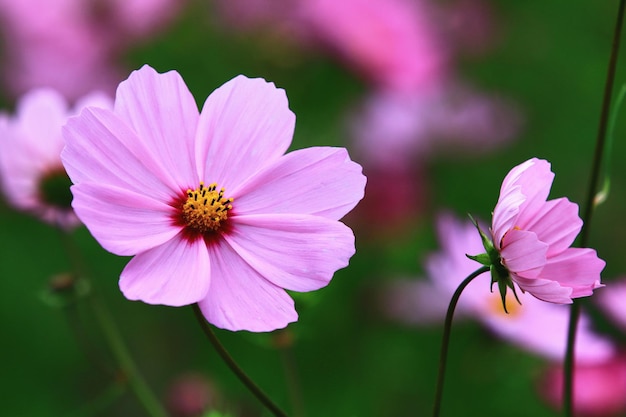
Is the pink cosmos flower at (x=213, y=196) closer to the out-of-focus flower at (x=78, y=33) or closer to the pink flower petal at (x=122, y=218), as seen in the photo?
the pink flower petal at (x=122, y=218)

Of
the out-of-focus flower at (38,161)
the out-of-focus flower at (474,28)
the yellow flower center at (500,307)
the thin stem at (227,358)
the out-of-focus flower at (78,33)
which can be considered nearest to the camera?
the thin stem at (227,358)

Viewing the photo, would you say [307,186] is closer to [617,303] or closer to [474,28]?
[617,303]

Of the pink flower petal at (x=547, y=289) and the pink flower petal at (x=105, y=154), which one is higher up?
the pink flower petal at (x=105, y=154)

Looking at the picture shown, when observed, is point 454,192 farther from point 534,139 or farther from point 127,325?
point 127,325

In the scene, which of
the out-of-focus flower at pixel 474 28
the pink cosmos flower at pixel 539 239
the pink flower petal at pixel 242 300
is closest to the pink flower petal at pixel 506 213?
the pink cosmos flower at pixel 539 239

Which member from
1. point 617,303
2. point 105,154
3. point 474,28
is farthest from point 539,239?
point 474,28

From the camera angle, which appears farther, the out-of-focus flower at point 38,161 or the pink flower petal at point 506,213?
the out-of-focus flower at point 38,161

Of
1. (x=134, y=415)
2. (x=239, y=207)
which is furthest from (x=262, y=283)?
(x=134, y=415)

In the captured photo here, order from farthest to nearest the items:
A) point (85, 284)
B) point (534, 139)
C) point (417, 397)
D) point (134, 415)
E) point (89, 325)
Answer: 1. point (534, 139)
2. point (89, 325)
3. point (134, 415)
4. point (417, 397)
5. point (85, 284)
